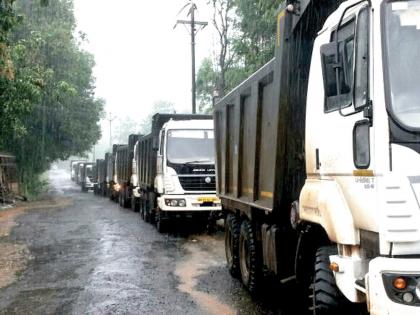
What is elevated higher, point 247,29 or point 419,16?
point 247,29

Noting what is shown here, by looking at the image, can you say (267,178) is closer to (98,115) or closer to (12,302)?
(12,302)

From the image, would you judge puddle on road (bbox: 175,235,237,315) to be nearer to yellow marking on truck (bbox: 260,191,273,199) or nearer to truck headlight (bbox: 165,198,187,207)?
truck headlight (bbox: 165,198,187,207)

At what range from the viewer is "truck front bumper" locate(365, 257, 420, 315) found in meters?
3.38

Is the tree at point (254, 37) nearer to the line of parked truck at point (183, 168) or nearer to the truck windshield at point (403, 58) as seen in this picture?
the line of parked truck at point (183, 168)

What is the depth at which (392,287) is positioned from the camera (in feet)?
11.2

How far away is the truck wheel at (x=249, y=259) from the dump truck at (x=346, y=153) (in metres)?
0.76

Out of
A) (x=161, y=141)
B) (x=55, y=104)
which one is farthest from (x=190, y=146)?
(x=55, y=104)

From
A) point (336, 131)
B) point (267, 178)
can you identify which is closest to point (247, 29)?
point (267, 178)

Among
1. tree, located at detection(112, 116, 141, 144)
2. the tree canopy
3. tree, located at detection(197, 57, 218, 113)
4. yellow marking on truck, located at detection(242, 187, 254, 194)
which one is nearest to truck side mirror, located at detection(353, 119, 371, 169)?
yellow marking on truck, located at detection(242, 187, 254, 194)

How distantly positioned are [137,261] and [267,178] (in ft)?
15.1

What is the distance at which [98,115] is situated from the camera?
129 ft

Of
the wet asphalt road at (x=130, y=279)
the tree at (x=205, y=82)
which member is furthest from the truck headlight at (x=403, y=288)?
the tree at (x=205, y=82)

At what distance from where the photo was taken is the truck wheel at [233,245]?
8227mm

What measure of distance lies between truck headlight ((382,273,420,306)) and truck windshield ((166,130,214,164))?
34.3ft
